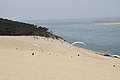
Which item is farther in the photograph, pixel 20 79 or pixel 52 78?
pixel 52 78

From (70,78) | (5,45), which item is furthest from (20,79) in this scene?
(5,45)

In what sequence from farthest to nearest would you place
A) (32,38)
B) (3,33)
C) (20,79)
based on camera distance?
1. (3,33)
2. (32,38)
3. (20,79)

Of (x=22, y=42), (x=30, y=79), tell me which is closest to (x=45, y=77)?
(x=30, y=79)

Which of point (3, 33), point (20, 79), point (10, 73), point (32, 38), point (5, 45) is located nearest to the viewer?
point (20, 79)

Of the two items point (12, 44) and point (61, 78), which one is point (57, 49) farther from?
point (61, 78)

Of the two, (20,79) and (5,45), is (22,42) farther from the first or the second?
(20,79)

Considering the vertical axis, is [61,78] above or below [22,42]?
below

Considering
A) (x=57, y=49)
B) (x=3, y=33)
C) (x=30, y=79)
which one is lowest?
(x=30, y=79)

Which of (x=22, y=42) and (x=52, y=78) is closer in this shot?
(x=52, y=78)

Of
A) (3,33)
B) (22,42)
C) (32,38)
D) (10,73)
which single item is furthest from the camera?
(3,33)
